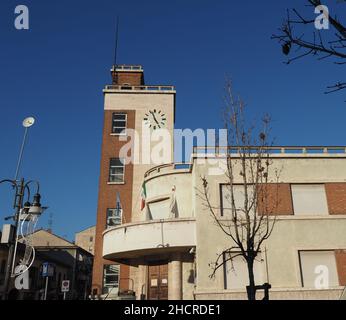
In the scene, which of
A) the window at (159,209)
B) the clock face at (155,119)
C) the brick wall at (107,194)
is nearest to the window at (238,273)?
the window at (159,209)

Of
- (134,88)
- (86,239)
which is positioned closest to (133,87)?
(134,88)

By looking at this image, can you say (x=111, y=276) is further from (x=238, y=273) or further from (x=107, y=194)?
(x=238, y=273)

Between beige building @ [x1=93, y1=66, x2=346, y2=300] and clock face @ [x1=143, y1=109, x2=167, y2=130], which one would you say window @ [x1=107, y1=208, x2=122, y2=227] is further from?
clock face @ [x1=143, y1=109, x2=167, y2=130]

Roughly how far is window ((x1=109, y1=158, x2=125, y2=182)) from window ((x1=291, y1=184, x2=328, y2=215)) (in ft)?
48.2

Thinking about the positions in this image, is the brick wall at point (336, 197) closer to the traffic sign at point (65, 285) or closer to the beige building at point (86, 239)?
the traffic sign at point (65, 285)

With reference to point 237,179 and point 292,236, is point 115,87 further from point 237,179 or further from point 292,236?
point 292,236

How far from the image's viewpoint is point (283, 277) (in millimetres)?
17453

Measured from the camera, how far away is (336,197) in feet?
63.1

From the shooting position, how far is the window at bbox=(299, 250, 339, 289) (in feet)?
57.8

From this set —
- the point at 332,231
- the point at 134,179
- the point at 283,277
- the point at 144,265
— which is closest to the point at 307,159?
the point at 332,231

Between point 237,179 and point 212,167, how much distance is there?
1.46 metres

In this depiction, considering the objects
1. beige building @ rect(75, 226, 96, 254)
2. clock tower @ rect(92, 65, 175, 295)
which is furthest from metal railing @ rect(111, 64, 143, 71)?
beige building @ rect(75, 226, 96, 254)

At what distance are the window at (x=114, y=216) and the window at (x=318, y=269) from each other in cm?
1442

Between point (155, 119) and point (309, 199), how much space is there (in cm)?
1635
